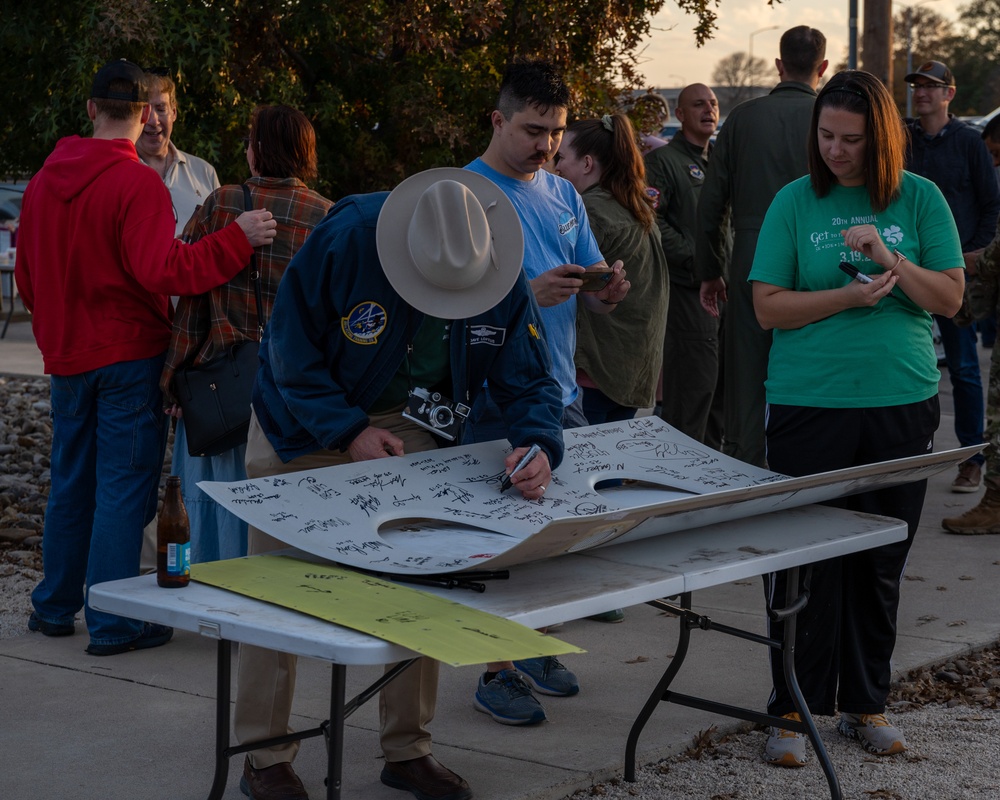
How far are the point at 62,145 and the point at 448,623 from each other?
309cm

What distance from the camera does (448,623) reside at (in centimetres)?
256

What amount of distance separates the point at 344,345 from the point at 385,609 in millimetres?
1065

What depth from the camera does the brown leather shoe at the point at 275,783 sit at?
3443 millimetres

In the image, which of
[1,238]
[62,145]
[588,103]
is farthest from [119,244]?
[1,238]

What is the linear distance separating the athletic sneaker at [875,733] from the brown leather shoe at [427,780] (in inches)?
51.0

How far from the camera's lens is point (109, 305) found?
15.8ft

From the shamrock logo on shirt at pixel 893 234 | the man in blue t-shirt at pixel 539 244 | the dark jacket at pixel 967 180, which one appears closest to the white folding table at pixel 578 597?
the man in blue t-shirt at pixel 539 244

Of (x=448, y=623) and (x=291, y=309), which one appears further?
(x=291, y=309)

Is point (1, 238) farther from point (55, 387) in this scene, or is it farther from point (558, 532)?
point (558, 532)

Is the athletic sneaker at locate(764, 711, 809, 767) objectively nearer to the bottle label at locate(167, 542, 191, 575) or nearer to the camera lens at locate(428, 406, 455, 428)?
the camera lens at locate(428, 406, 455, 428)

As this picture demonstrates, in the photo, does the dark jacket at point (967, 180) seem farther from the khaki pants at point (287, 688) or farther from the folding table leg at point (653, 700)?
the khaki pants at point (287, 688)

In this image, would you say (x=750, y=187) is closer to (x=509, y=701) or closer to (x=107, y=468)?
(x=509, y=701)

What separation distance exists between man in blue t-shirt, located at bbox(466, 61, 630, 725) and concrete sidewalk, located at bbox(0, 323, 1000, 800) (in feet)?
0.38

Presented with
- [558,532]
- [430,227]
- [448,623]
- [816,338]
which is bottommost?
[448,623]
